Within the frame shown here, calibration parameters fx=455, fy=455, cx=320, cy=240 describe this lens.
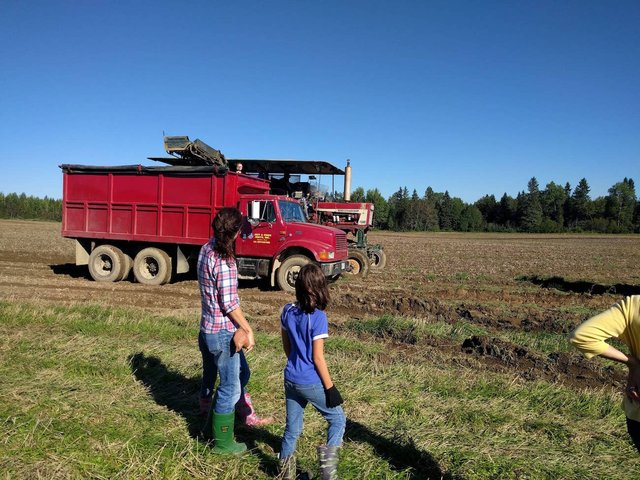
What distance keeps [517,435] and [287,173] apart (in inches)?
458

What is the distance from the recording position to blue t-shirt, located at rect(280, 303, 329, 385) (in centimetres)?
271

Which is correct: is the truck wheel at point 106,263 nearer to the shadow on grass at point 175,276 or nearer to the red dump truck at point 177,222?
the red dump truck at point 177,222

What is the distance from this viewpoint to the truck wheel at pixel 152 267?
11602 mm

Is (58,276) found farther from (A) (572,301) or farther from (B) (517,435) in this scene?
(A) (572,301)

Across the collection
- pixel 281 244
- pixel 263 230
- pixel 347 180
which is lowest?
pixel 281 244

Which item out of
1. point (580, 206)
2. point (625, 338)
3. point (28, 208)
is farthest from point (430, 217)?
point (625, 338)

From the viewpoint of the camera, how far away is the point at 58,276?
1248 centimetres

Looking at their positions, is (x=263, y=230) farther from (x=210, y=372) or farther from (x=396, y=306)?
(x=210, y=372)

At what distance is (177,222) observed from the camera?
37.0 feet

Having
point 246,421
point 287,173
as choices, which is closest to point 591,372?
point 246,421

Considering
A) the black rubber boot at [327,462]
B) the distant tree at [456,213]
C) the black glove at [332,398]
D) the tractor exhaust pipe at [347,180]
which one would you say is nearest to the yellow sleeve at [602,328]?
the black glove at [332,398]

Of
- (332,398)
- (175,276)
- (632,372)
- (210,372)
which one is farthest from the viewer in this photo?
(175,276)

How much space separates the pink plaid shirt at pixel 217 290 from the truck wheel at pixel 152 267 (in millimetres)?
8962

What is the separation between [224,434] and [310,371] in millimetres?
905
